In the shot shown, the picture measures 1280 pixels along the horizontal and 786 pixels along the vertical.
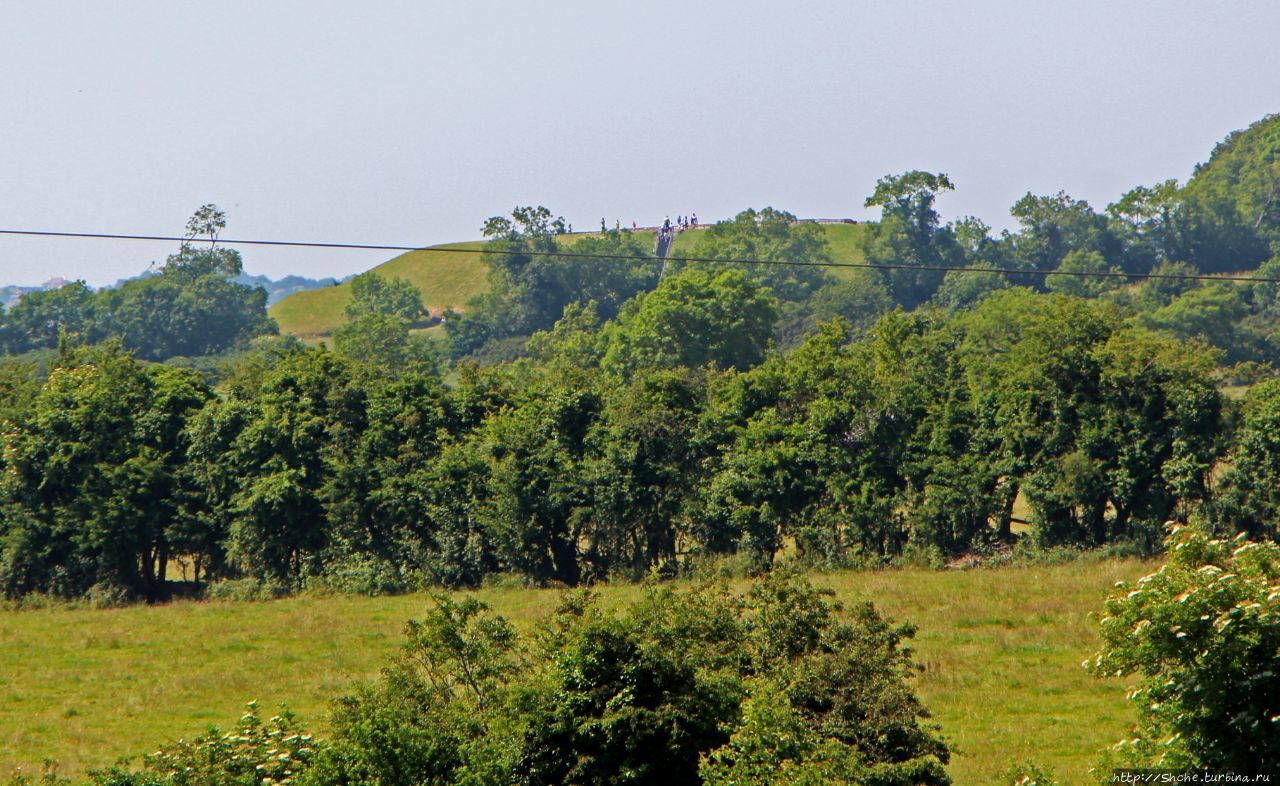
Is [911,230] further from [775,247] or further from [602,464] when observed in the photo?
[602,464]

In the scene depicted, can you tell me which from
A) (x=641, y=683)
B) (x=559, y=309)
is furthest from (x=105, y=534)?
(x=559, y=309)

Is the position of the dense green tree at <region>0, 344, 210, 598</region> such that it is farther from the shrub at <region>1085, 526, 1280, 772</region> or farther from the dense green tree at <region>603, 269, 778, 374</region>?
the dense green tree at <region>603, 269, 778, 374</region>

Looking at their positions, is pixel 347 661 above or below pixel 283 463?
below

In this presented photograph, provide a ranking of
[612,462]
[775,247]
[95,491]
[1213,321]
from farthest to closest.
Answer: [775,247], [1213,321], [95,491], [612,462]

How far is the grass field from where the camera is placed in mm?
23203

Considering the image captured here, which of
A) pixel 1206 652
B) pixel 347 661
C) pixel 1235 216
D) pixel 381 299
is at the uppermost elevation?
pixel 1235 216

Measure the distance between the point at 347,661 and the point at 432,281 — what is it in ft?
412

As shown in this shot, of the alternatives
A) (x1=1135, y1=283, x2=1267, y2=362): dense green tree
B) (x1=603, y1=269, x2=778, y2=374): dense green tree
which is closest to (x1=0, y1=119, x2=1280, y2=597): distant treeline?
(x1=603, y1=269, x2=778, y2=374): dense green tree

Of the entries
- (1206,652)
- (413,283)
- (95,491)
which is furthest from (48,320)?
(1206,652)

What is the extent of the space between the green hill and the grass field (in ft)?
332

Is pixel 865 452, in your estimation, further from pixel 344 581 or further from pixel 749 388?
pixel 344 581

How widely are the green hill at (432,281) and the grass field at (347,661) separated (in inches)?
3986

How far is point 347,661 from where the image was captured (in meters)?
30.2

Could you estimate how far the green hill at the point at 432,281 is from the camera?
142 m
